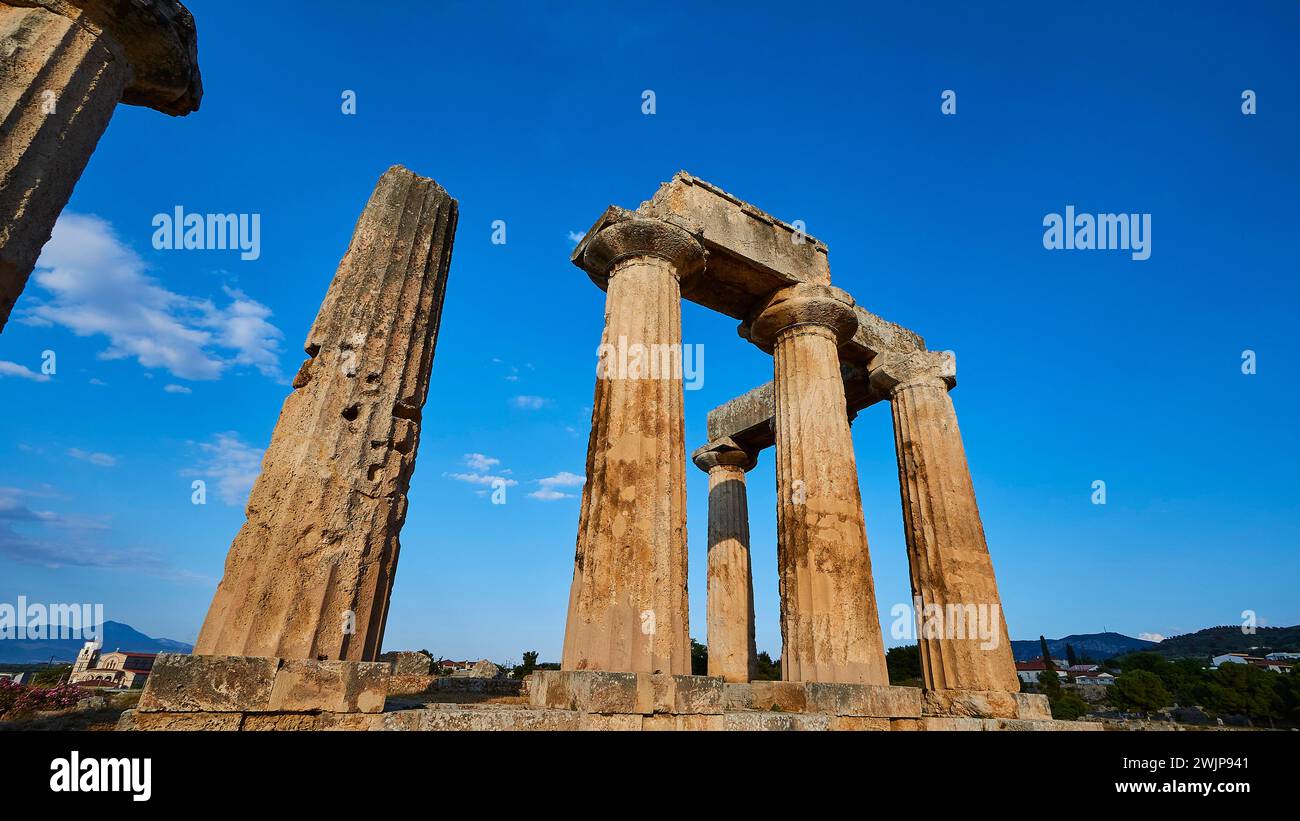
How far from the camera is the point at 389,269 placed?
267 inches

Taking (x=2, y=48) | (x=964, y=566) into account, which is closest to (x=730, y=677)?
(x=964, y=566)

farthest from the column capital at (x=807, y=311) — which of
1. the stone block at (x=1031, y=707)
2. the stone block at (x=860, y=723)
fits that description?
the stone block at (x=1031, y=707)

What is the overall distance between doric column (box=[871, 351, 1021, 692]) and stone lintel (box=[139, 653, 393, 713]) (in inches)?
428

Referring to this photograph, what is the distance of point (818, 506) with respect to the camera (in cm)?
1089

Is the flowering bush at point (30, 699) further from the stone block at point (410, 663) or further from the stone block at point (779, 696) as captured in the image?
the stone block at point (779, 696)

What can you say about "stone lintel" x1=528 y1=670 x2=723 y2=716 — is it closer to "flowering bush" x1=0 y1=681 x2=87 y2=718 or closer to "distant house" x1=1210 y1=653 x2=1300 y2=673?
"flowering bush" x1=0 y1=681 x2=87 y2=718

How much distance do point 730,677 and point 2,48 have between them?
1554cm

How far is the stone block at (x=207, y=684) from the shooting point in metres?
4.33

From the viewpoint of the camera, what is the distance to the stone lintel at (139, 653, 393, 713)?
4355mm

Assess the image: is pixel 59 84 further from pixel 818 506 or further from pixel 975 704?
pixel 975 704

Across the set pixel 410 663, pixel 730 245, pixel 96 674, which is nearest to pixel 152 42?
pixel 730 245

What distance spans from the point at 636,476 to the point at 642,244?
13.9ft

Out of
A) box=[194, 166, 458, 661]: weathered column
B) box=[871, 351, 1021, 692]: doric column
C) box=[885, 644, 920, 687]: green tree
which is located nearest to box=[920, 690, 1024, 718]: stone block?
box=[871, 351, 1021, 692]: doric column
